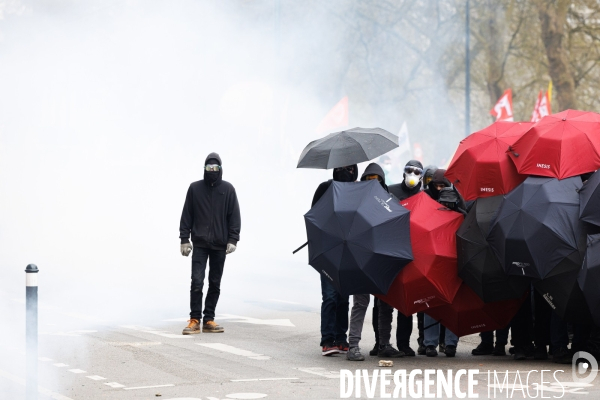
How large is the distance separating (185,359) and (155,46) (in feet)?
27.9

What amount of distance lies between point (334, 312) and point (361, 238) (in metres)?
1.09

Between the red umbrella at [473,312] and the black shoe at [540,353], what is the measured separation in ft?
1.05

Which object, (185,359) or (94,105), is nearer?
(185,359)

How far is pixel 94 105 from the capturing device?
1528cm

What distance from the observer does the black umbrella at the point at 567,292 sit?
24.4 feet

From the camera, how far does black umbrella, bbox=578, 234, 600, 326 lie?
728cm

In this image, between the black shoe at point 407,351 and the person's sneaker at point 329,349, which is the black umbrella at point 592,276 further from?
the person's sneaker at point 329,349

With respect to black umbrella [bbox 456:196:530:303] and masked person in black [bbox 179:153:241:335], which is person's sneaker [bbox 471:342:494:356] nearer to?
black umbrella [bbox 456:196:530:303]

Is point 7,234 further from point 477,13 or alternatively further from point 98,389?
point 477,13

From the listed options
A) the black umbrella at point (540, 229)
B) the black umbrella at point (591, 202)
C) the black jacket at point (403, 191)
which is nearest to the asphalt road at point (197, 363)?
the black umbrella at point (540, 229)

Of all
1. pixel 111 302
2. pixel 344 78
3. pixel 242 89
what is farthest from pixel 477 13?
pixel 111 302

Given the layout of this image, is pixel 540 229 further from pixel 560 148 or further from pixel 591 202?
pixel 560 148

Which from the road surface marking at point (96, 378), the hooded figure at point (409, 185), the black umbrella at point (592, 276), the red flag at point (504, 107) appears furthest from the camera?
the red flag at point (504, 107)

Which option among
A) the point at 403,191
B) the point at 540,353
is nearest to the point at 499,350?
the point at 540,353
